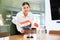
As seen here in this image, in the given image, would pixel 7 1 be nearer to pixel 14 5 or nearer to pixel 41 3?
pixel 14 5

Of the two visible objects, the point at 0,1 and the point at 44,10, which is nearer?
the point at 0,1

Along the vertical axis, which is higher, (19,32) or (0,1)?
(0,1)

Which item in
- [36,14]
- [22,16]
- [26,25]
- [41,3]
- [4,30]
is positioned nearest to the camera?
[26,25]

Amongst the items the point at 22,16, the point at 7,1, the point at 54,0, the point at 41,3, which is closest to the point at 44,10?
the point at 41,3

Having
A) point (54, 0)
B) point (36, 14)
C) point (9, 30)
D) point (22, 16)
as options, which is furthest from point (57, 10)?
point (9, 30)

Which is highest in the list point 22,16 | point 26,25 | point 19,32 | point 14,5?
point 14,5

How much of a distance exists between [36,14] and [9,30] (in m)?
0.95

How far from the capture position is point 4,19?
264cm

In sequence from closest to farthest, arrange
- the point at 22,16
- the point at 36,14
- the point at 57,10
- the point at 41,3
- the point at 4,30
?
1. the point at 4,30
2. the point at 22,16
3. the point at 57,10
4. the point at 36,14
5. the point at 41,3

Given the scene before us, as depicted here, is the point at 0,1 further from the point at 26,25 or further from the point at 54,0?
the point at 54,0

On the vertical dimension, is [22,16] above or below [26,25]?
above

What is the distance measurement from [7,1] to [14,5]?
207mm

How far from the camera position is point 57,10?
9.87 ft

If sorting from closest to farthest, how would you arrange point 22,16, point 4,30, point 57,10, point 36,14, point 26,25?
point 26,25 < point 4,30 < point 22,16 < point 57,10 < point 36,14
